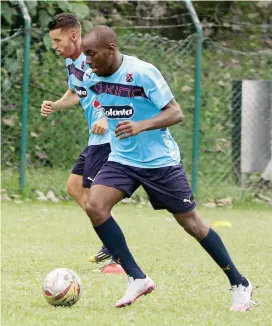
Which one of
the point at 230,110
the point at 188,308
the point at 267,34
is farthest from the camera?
the point at 267,34

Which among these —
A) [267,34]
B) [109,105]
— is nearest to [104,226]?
[109,105]

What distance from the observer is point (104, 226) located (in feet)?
20.4

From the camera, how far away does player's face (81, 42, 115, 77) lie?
6.11m

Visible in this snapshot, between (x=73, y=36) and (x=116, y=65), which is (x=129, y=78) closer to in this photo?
(x=116, y=65)

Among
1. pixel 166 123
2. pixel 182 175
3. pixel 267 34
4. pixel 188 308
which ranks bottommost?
pixel 267 34

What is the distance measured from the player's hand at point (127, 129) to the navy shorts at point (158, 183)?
1.36ft

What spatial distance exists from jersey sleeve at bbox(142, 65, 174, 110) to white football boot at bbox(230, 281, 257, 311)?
3.88 ft

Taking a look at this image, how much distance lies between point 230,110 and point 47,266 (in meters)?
6.02

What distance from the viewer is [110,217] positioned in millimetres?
6234

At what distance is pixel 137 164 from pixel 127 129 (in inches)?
17.2

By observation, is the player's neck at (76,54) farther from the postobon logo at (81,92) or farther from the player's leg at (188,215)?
the player's leg at (188,215)

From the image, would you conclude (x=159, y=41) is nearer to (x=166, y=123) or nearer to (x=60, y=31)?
(x=60, y=31)

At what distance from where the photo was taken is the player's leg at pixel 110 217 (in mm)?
6152

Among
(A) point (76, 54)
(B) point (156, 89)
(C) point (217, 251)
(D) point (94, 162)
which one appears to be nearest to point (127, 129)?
(B) point (156, 89)
